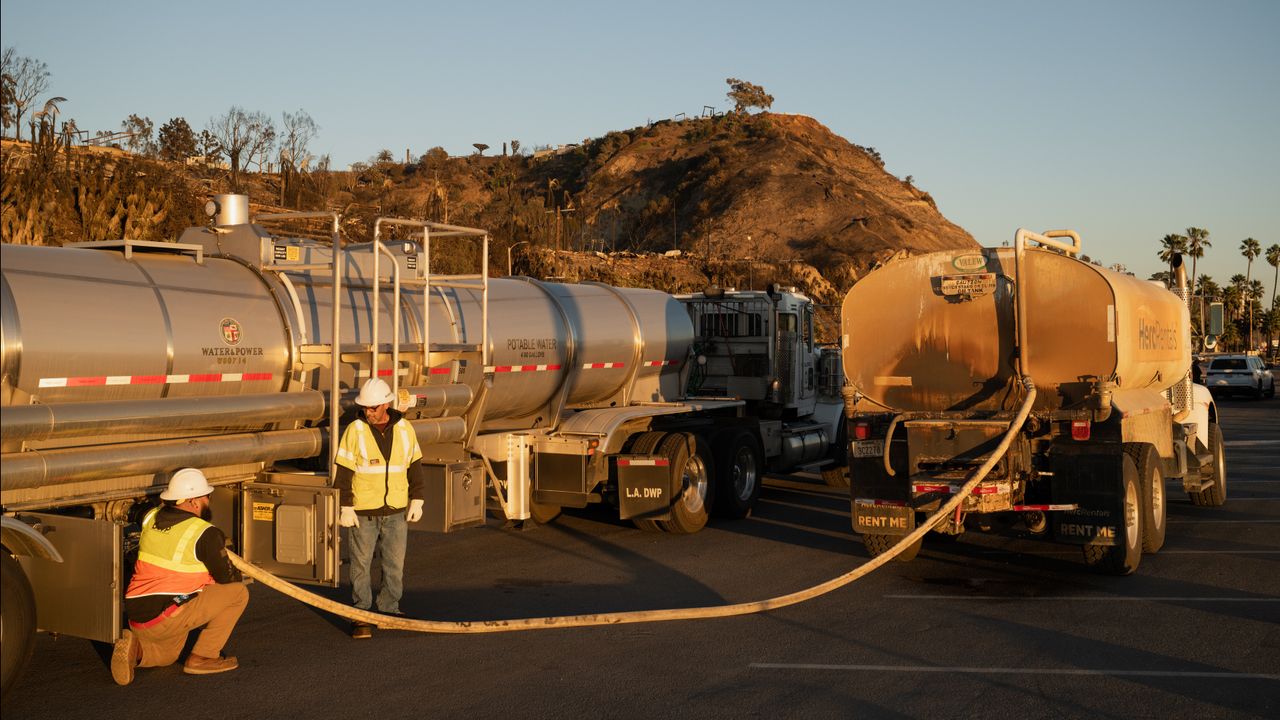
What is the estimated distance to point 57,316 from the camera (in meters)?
7.73

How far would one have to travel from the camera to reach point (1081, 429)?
1121 cm

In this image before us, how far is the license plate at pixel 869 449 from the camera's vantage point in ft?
39.4

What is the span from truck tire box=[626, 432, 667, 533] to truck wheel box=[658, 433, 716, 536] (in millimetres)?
74

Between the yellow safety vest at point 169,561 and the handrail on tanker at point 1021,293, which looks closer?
the yellow safety vest at point 169,561

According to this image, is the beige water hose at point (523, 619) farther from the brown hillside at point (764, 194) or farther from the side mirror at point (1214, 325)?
the brown hillside at point (764, 194)

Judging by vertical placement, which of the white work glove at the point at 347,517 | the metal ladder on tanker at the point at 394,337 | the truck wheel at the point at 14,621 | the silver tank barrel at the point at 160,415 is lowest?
the truck wheel at the point at 14,621

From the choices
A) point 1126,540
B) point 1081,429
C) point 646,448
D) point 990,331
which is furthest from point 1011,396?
point 646,448

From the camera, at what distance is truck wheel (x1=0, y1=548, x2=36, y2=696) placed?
6848 millimetres

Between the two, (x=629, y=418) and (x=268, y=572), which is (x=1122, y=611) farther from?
(x=268, y=572)

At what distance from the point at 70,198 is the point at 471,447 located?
1867 cm

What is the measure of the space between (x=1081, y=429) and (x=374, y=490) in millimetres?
6772

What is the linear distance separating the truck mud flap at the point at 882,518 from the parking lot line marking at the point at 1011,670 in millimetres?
3545

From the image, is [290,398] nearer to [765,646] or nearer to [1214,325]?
[765,646]

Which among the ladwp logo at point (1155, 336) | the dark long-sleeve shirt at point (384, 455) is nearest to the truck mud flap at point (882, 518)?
the ladwp logo at point (1155, 336)
